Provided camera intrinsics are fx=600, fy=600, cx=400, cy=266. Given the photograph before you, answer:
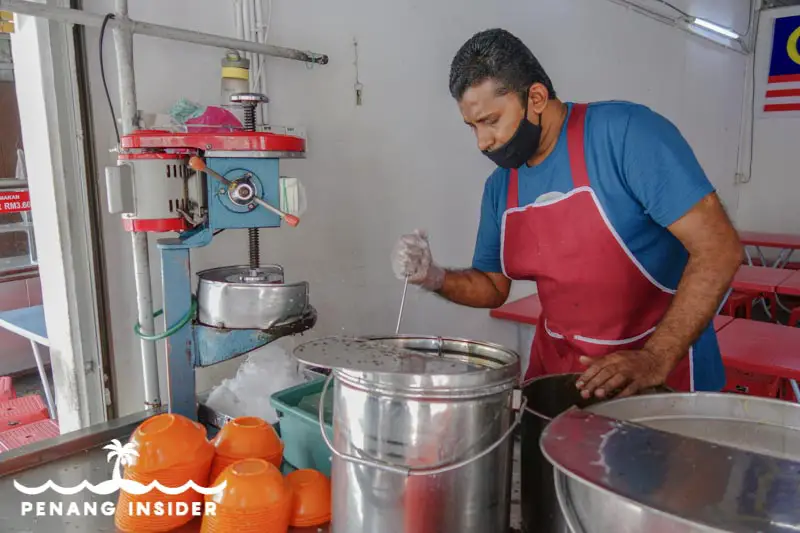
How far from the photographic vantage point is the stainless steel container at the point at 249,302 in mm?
1220

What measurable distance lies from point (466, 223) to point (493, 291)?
1434 millimetres

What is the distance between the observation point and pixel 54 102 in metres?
1.54

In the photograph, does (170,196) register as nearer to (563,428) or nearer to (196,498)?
(196,498)

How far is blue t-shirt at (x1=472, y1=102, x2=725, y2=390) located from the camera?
4.11 ft

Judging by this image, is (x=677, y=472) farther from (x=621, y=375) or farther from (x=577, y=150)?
(x=577, y=150)

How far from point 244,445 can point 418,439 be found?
0.40 meters

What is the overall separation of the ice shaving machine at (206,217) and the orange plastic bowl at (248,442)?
24 centimetres

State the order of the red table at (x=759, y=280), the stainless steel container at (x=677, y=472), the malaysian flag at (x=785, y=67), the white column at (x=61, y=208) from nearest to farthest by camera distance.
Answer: the stainless steel container at (x=677, y=472), the white column at (x=61, y=208), the red table at (x=759, y=280), the malaysian flag at (x=785, y=67)

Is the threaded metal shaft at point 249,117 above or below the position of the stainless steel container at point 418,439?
above

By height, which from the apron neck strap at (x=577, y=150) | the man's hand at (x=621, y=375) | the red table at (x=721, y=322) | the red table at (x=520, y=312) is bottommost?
the red table at (x=721, y=322)

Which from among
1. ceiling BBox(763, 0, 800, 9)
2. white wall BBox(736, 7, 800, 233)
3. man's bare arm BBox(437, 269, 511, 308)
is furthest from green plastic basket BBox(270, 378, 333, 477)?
ceiling BBox(763, 0, 800, 9)

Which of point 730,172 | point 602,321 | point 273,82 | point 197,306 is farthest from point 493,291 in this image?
point 730,172

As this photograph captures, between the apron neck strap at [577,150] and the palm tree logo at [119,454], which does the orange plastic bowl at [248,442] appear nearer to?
the palm tree logo at [119,454]

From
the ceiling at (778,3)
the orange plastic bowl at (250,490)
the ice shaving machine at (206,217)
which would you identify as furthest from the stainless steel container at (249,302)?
the ceiling at (778,3)
